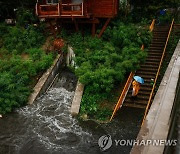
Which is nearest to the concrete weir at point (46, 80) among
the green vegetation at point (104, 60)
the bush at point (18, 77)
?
the bush at point (18, 77)

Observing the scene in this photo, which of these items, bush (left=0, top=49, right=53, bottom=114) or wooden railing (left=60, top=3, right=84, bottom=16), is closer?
bush (left=0, top=49, right=53, bottom=114)

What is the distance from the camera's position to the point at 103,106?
14.4 metres

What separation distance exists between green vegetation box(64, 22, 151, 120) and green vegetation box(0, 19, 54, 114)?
261cm

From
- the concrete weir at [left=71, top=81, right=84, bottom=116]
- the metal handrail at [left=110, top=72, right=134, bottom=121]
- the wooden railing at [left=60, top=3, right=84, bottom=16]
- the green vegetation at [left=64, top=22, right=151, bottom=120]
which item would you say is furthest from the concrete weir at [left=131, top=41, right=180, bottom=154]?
the wooden railing at [left=60, top=3, right=84, bottom=16]

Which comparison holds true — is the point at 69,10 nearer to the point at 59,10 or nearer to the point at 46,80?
the point at 59,10

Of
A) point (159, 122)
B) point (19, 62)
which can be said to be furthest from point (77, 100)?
point (159, 122)

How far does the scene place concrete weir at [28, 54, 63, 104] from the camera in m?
15.7

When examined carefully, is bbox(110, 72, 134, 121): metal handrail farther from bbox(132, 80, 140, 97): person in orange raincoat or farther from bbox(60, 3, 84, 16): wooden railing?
bbox(60, 3, 84, 16): wooden railing

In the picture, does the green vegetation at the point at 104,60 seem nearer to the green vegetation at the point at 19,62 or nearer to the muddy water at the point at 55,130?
the muddy water at the point at 55,130

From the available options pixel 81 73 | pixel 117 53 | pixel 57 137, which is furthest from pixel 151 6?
pixel 57 137

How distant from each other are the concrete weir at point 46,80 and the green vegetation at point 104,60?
163 cm

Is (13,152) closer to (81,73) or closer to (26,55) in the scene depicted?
(81,73)

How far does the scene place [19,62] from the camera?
1712 cm

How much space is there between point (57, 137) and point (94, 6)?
1230 cm
